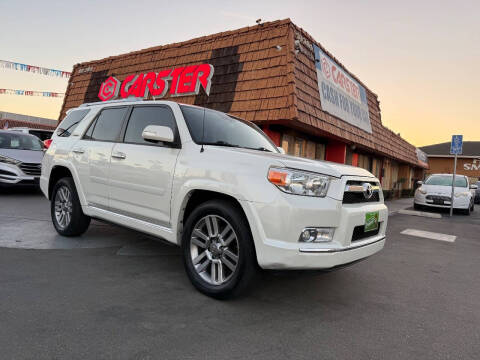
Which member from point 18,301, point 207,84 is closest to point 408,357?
point 18,301

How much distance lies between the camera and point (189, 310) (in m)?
2.84

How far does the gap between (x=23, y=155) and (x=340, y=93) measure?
33.4 feet

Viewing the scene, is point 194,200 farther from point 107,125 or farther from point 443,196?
point 443,196

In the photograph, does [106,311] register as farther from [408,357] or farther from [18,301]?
[408,357]

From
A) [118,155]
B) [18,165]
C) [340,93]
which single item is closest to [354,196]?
[118,155]

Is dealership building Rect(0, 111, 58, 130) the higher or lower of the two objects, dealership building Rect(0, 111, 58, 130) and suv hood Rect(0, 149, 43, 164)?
the higher

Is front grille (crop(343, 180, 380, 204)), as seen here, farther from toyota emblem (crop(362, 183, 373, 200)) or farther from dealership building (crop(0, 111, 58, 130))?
dealership building (crop(0, 111, 58, 130))

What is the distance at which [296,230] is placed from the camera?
8.87 ft

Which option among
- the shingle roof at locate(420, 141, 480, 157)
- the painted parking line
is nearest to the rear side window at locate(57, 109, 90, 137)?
the painted parking line

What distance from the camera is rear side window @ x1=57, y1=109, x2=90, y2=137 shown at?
4.99m

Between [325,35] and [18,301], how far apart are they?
12.4 metres

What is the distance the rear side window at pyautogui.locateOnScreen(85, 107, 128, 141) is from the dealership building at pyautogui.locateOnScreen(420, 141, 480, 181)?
45346mm

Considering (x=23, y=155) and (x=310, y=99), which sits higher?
(x=310, y=99)

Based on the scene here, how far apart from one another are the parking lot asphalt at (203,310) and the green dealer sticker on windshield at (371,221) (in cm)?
70
